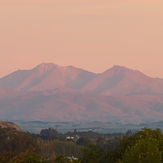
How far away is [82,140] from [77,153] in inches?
788

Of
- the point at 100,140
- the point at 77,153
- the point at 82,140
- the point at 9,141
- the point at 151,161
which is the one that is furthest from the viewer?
the point at 100,140

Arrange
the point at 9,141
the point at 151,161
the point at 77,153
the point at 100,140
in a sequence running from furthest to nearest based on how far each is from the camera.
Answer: the point at 100,140, the point at 77,153, the point at 9,141, the point at 151,161

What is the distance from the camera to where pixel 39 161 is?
32.8 meters

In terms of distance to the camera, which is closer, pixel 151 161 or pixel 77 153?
pixel 151 161

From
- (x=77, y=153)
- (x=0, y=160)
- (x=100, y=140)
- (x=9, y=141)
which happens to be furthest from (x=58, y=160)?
(x=100, y=140)

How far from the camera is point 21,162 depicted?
33.0 m

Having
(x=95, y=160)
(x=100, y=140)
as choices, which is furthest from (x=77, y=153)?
(x=95, y=160)

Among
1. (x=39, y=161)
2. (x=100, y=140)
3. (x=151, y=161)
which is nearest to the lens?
(x=151, y=161)

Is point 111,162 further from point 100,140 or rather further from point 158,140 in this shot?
point 100,140

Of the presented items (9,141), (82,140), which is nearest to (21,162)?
(9,141)

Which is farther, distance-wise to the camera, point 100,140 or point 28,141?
point 100,140

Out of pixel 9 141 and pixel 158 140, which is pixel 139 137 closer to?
pixel 158 140

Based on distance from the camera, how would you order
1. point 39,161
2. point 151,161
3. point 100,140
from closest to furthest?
point 151,161
point 39,161
point 100,140

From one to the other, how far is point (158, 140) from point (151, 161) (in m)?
3.77
